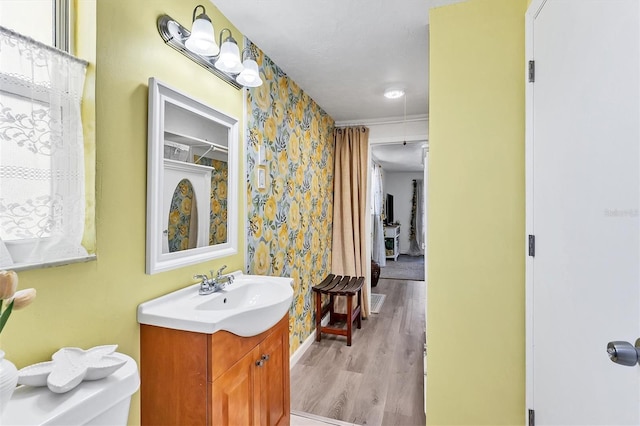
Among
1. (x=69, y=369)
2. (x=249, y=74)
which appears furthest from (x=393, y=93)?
(x=69, y=369)

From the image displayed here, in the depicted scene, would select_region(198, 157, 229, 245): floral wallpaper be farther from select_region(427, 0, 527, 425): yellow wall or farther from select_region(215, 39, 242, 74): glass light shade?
select_region(427, 0, 527, 425): yellow wall

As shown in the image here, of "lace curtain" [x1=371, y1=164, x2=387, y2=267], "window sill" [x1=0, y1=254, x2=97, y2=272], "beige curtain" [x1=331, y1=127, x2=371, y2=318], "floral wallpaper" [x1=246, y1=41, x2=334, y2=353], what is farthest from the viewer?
"lace curtain" [x1=371, y1=164, x2=387, y2=267]

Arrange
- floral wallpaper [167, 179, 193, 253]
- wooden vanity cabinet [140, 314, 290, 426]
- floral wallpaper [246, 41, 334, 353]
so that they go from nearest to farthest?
1. wooden vanity cabinet [140, 314, 290, 426]
2. floral wallpaper [167, 179, 193, 253]
3. floral wallpaper [246, 41, 334, 353]

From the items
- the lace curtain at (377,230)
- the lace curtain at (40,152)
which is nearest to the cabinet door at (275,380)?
the lace curtain at (40,152)

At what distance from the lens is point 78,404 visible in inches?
27.6

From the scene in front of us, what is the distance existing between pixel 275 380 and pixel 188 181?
109 centimetres

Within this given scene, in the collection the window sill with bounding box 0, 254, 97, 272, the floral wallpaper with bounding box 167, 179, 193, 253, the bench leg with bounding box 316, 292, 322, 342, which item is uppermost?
the floral wallpaper with bounding box 167, 179, 193, 253

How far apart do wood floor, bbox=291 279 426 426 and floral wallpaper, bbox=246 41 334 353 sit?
30 centimetres

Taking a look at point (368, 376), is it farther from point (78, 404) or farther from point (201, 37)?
point (201, 37)

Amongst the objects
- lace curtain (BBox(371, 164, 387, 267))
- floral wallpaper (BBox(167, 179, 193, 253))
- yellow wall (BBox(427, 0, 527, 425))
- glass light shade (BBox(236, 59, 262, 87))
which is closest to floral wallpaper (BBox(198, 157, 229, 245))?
floral wallpaper (BBox(167, 179, 193, 253))

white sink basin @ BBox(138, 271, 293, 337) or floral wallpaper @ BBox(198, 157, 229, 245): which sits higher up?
floral wallpaper @ BBox(198, 157, 229, 245)

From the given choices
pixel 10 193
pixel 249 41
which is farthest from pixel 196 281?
pixel 249 41

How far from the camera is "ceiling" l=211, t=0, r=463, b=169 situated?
1576 mm

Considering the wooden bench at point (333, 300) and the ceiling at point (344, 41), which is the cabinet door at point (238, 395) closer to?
the wooden bench at point (333, 300)
